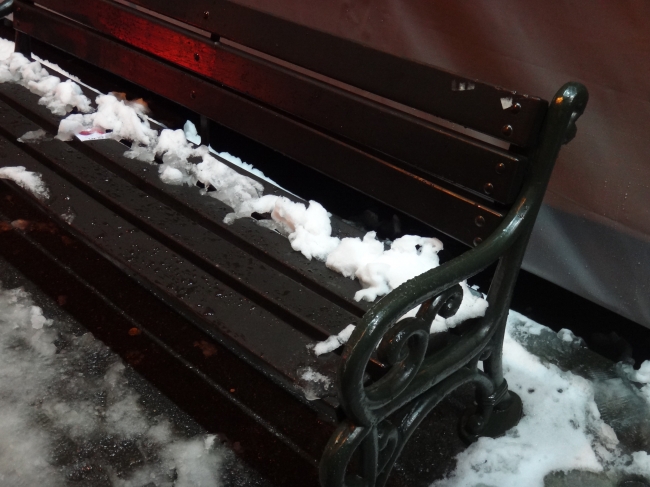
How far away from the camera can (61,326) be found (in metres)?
2.32

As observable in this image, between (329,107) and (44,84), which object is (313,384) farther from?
(44,84)

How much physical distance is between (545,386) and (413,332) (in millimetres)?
1145

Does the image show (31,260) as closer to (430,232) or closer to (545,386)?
(430,232)

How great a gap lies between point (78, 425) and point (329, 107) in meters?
1.28

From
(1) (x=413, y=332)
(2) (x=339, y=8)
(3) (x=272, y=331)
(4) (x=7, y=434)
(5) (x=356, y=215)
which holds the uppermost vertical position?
(2) (x=339, y=8)

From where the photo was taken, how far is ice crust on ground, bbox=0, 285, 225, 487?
1854 mm

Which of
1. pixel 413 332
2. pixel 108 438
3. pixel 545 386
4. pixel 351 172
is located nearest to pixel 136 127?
pixel 351 172

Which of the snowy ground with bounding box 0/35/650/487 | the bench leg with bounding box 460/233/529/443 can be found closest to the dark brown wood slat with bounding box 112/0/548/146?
the bench leg with bounding box 460/233/529/443

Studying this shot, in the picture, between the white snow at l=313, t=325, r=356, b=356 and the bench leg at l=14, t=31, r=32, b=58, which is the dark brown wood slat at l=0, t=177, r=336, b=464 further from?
the bench leg at l=14, t=31, r=32, b=58

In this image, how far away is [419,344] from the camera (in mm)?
1435

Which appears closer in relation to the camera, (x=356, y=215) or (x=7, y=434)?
(x=7, y=434)

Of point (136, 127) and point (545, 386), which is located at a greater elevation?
point (136, 127)

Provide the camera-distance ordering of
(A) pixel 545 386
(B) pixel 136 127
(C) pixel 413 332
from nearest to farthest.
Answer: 1. (C) pixel 413 332
2. (A) pixel 545 386
3. (B) pixel 136 127

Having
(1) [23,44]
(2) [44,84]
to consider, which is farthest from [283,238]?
(1) [23,44]
